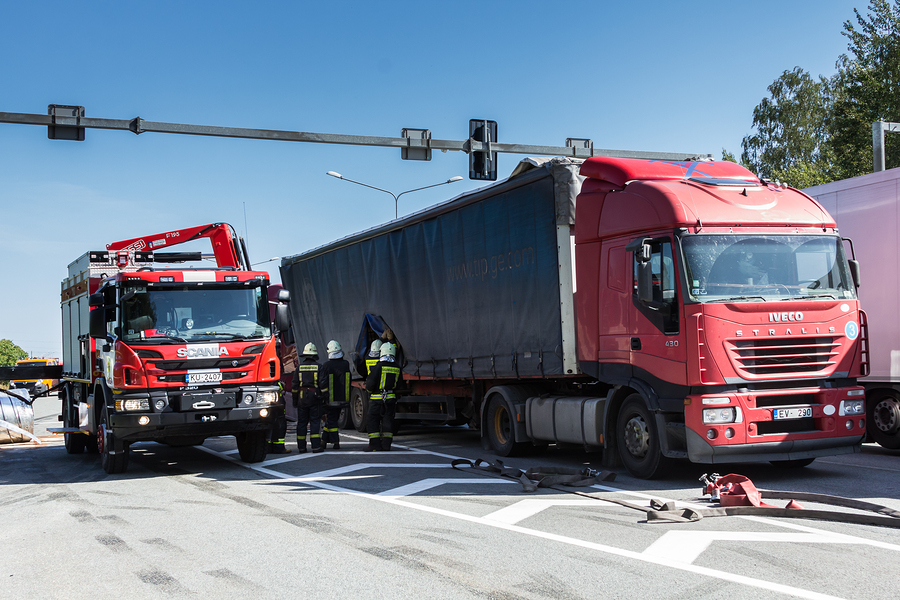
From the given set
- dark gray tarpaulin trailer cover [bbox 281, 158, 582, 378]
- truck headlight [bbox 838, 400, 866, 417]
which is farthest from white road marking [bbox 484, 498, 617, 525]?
truck headlight [bbox 838, 400, 866, 417]

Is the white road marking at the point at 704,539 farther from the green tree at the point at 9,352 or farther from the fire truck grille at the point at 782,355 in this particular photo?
the green tree at the point at 9,352

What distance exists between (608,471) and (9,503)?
6757mm

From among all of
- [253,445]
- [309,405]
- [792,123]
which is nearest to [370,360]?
[309,405]

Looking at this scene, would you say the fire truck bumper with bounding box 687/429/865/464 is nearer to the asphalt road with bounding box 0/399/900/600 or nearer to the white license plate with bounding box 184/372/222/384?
the asphalt road with bounding box 0/399/900/600

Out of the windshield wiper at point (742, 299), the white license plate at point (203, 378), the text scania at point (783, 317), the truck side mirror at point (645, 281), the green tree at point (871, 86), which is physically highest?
the green tree at point (871, 86)

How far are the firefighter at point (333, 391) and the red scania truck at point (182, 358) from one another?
4.98 ft

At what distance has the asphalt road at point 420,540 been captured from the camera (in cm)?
528

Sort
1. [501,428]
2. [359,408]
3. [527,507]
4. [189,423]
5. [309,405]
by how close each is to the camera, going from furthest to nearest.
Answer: [359,408] → [309,405] → [501,428] → [189,423] → [527,507]

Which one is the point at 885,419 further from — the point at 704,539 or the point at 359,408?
the point at 359,408

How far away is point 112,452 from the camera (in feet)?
36.8

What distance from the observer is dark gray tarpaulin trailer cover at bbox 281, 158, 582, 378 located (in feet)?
35.9

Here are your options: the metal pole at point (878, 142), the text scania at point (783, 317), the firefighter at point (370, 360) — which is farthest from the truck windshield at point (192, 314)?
the metal pole at point (878, 142)

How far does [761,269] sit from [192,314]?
7.07 metres

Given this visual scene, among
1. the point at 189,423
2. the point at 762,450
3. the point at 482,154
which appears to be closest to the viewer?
the point at 762,450
